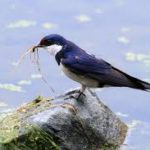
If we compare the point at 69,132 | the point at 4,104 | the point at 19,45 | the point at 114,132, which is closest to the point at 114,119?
the point at 114,132

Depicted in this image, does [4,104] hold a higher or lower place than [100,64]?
lower

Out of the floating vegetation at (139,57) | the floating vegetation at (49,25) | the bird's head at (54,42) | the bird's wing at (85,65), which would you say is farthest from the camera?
the floating vegetation at (49,25)

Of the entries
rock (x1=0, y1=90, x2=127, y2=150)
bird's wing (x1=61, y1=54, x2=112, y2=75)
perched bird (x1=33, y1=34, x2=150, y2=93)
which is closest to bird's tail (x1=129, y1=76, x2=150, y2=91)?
perched bird (x1=33, y1=34, x2=150, y2=93)

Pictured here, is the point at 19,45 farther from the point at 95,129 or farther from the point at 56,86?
the point at 95,129

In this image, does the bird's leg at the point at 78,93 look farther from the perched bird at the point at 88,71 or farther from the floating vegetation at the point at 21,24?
the floating vegetation at the point at 21,24

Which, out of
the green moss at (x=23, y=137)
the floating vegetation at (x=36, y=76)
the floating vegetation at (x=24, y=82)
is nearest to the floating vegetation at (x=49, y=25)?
the floating vegetation at (x=36, y=76)

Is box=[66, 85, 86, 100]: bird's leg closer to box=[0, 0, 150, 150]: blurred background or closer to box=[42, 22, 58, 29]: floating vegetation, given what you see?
box=[0, 0, 150, 150]: blurred background
